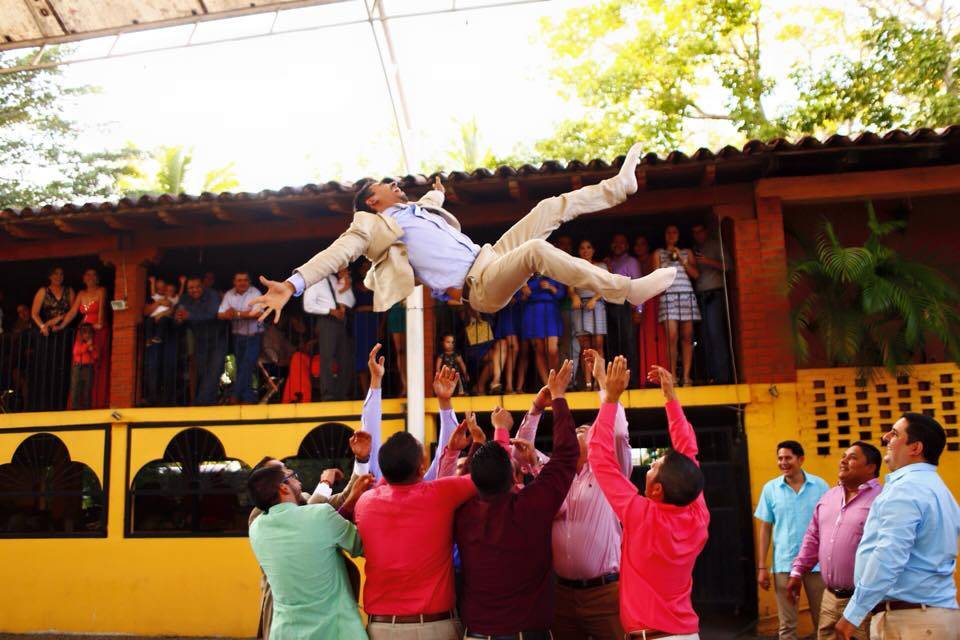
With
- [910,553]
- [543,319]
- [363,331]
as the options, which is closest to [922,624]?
[910,553]

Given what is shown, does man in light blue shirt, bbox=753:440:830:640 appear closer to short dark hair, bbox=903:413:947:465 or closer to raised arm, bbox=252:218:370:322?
short dark hair, bbox=903:413:947:465

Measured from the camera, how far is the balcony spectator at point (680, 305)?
9.40 m

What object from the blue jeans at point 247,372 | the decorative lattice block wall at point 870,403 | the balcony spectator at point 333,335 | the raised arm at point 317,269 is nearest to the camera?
the raised arm at point 317,269

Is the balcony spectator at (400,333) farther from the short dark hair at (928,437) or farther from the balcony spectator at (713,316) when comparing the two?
the short dark hair at (928,437)

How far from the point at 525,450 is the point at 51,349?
817 cm

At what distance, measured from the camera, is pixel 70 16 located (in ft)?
28.8

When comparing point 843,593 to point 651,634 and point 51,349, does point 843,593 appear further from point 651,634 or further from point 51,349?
point 51,349

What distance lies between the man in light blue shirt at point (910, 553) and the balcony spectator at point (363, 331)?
21.5 feet

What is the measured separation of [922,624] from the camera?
4270mm

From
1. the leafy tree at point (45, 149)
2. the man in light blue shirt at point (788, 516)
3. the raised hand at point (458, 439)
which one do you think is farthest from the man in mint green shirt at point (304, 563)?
the leafy tree at point (45, 149)

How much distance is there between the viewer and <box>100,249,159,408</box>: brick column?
10602 mm

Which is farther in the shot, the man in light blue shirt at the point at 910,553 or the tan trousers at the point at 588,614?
the tan trousers at the point at 588,614

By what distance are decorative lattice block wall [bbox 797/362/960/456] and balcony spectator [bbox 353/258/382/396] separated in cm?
434

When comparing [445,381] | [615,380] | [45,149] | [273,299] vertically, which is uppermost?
[45,149]
